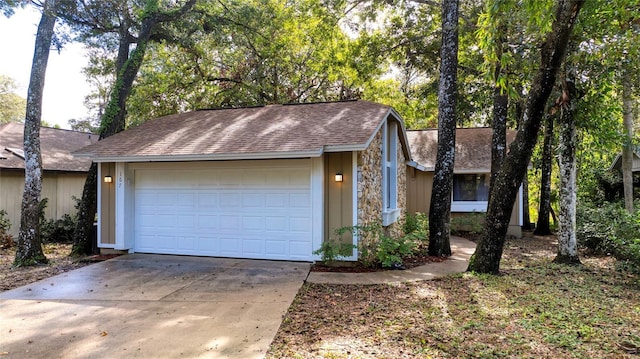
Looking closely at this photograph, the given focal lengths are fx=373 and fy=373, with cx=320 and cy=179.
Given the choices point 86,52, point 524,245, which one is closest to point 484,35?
point 524,245

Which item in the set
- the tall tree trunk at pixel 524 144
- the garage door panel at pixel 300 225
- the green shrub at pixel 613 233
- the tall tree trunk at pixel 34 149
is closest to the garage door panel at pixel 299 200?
the garage door panel at pixel 300 225

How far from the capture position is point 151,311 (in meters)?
4.84

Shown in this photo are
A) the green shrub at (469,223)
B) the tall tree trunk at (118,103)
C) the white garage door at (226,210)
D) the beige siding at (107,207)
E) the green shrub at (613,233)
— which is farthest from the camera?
the green shrub at (469,223)

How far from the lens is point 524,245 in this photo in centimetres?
1087

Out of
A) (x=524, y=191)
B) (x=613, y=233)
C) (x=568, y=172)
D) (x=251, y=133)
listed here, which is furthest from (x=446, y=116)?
(x=524, y=191)

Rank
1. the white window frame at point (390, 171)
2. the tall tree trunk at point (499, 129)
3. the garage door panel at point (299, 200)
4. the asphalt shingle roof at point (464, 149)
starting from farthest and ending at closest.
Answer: the asphalt shingle roof at point (464, 149), the tall tree trunk at point (499, 129), the white window frame at point (390, 171), the garage door panel at point (299, 200)

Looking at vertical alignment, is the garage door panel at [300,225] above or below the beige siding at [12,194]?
below

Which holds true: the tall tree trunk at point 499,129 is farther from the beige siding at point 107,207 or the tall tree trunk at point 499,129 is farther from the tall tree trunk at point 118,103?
the beige siding at point 107,207

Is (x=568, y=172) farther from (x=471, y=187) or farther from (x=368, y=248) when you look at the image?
(x=471, y=187)

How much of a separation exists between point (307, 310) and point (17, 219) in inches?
432

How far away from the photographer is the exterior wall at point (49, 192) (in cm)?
1092

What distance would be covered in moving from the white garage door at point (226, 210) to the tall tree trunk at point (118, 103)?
1418 mm

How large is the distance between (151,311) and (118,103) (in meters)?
6.93

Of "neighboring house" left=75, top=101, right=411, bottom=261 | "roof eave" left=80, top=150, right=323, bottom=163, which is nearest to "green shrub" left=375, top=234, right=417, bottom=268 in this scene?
"neighboring house" left=75, top=101, right=411, bottom=261
